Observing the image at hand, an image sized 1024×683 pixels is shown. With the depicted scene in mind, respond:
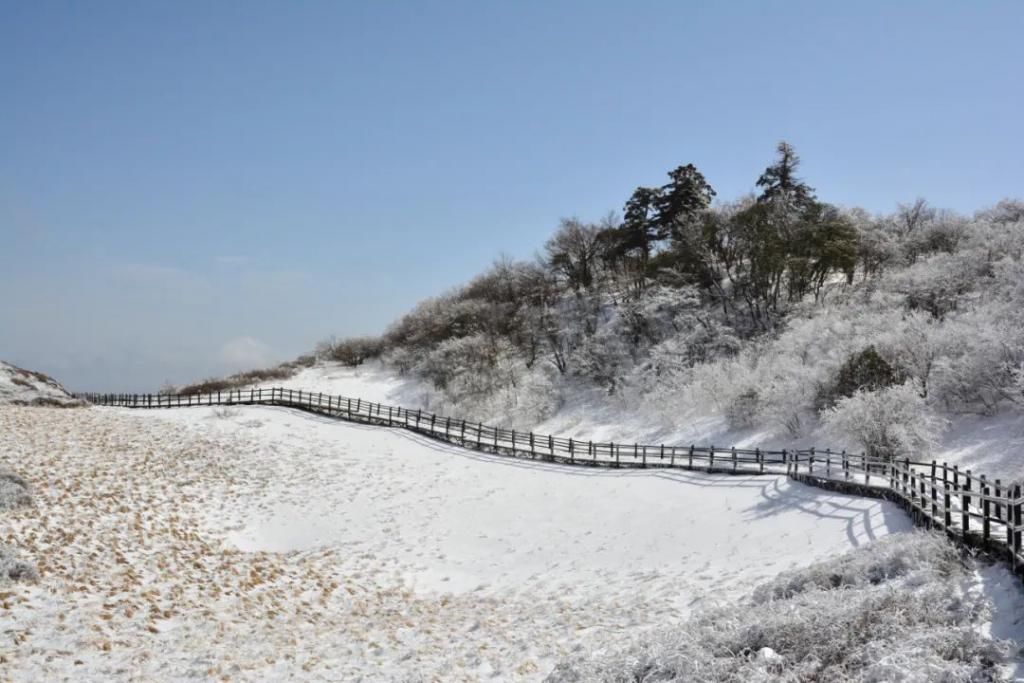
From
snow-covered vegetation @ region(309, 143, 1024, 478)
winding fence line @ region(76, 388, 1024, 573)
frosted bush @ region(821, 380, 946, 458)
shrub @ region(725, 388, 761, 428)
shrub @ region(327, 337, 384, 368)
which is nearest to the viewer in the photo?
winding fence line @ region(76, 388, 1024, 573)

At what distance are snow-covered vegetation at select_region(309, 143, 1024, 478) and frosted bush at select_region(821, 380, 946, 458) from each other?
7 centimetres

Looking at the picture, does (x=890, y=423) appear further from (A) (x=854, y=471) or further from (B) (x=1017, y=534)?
(B) (x=1017, y=534)

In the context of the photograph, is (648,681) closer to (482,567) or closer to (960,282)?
(482,567)

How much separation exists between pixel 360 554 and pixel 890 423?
1819 cm

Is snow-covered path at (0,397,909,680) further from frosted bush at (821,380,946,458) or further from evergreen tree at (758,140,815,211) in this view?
evergreen tree at (758,140,815,211)

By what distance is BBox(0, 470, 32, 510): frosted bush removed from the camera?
52.0 feet

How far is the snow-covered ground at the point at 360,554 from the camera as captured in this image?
33.7ft

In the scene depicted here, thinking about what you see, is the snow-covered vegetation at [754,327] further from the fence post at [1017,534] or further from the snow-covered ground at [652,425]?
the fence post at [1017,534]

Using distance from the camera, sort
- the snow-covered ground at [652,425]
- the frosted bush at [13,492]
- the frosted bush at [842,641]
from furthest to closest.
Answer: the snow-covered ground at [652,425]
the frosted bush at [13,492]
the frosted bush at [842,641]

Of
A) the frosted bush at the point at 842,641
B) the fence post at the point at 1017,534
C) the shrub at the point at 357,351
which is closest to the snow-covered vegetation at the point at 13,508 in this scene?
the frosted bush at the point at 842,641

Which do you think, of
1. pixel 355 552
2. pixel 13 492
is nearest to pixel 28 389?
pixel 13 492

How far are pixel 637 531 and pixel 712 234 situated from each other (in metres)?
39.4

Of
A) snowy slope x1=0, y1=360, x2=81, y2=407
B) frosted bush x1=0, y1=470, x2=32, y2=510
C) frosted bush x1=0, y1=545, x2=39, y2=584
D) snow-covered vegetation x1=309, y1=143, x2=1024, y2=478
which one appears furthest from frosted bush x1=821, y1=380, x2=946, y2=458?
snowy slope x1=0, y1=360, x2=81, y2=407

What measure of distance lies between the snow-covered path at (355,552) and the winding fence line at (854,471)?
3.11ft
